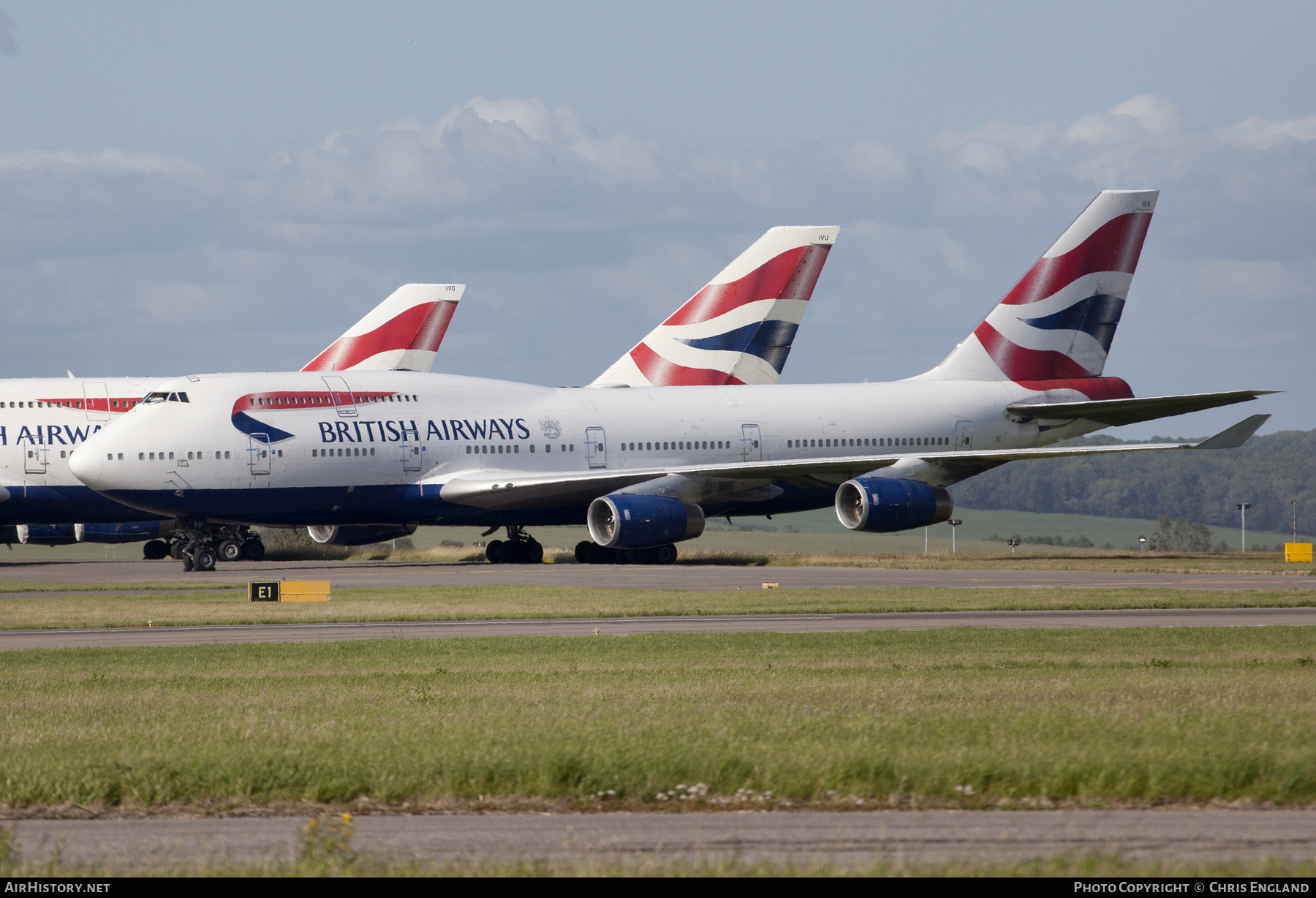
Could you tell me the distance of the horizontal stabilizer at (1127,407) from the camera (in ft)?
155

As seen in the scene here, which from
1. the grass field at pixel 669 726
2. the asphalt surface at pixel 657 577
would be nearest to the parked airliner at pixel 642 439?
the asphalt surface at pixel 657 577

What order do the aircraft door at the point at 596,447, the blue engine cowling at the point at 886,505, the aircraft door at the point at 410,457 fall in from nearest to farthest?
the blue engine cowling at the point at 886,505, the aircraft door at the point at 410,457, the aircraft door at the point at 596,447

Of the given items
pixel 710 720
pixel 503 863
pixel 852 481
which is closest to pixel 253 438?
pixel 852 481

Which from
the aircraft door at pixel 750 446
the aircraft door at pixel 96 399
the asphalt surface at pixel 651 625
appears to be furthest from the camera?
the aircraft door at pixel 750 446

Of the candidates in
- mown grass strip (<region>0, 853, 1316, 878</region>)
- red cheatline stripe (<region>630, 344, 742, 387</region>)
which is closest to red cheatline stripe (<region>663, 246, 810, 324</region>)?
red cheatline stripe (<region>630, 344, 742, 387</region>)

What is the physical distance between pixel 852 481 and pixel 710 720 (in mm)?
32075

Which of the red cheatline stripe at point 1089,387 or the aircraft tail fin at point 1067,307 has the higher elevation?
the aircraft tail fin at point 1067,307

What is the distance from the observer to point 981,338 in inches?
2127

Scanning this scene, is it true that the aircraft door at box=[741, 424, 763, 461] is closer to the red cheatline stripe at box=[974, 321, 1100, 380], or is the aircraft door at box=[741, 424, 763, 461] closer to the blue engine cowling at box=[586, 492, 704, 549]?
the blue engine cowling at box=[586, 492, 704, 549]

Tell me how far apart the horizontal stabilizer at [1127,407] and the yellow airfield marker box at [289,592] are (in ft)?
88.3

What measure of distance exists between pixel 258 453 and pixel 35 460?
7842 millimetres

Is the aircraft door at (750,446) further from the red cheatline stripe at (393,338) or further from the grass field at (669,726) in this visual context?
the grass field at (669,726)

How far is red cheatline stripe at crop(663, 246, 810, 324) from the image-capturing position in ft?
193
